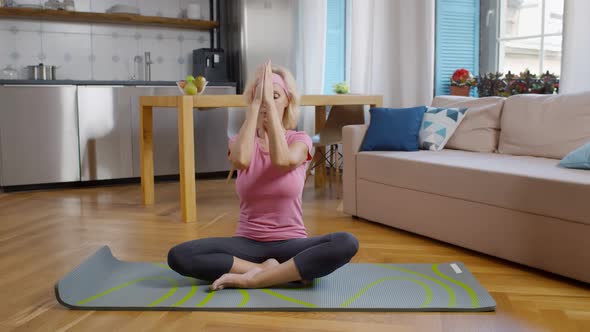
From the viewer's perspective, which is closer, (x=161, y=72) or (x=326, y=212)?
(x=326, y=212)

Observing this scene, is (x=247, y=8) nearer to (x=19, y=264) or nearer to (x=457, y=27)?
(x=457, y=27)

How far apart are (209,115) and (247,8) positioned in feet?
3.56

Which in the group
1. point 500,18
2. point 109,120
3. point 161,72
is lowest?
point 109,120

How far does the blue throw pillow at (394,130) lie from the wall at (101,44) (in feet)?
9.70

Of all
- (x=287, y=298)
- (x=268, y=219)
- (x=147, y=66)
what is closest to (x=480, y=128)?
(x=268, y=219)

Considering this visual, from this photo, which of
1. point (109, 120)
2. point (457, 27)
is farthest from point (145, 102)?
point (457, 27)

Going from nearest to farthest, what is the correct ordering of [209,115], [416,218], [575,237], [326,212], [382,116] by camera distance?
[575,237], [416,218], [382,116], [326,212], [209,115]

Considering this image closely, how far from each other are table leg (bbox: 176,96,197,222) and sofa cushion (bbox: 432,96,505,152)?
5.19 feet

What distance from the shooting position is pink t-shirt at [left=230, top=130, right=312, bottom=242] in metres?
2.45

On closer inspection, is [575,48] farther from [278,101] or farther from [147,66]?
[147,66]

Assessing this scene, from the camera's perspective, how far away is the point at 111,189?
530cm

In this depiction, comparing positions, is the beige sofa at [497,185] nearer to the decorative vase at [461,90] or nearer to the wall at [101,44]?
the decorative vase at [461,90]

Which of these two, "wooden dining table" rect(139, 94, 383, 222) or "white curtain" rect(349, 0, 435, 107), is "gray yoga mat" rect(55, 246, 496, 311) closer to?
"wooden dining table" rect(139, 94, 383, 222)

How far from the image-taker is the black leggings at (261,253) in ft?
7.60
